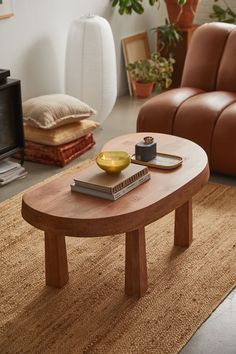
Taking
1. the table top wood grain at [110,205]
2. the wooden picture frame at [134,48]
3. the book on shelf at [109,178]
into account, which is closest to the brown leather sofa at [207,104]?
the table top wood grain at [110,205]

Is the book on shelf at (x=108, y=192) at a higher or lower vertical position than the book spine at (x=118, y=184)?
lower

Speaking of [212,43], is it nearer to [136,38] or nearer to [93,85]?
[93,85]

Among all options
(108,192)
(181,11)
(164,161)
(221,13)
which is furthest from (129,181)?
(221,13)

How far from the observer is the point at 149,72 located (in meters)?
5.46

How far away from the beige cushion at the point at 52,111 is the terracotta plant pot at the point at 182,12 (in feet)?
5.90

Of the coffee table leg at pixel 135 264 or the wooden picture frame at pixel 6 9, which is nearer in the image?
the coffee table leg at pixel 135 264

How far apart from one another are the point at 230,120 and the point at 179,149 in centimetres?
74

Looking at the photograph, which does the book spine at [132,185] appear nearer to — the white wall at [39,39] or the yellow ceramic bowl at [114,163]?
the yellow ceramic bowl at [114,163]

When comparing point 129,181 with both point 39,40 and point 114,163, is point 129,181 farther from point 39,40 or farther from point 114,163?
point 39,40

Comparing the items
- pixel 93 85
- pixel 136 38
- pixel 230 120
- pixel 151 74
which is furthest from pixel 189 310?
pixel 136 38

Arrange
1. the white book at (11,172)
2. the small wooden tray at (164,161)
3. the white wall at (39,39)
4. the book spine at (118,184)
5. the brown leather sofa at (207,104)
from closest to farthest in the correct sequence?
the book spine at (118,184), the small wooden tray at (164,161), the brown leather sofa at (207,104), the white book at (11,172), the white wall at (39,39)

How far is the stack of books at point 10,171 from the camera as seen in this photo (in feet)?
12.7

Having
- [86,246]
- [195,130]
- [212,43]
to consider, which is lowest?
[86,246]

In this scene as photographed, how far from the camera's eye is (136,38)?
572 cm
